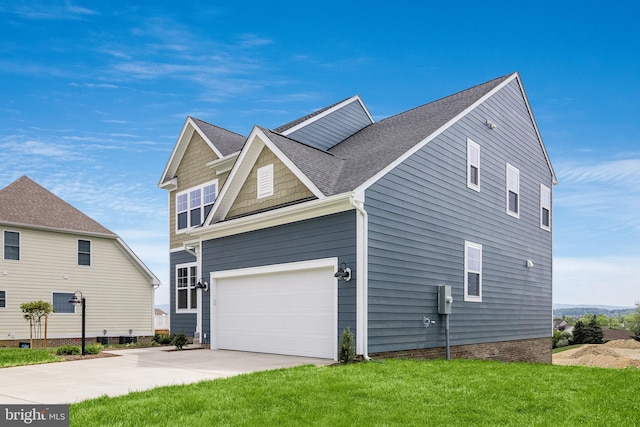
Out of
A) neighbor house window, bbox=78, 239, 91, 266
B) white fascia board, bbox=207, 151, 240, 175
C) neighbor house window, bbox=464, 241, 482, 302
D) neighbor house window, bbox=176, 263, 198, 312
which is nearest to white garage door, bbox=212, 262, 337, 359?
neighbor house window, bbox=464, 241, 482, 302

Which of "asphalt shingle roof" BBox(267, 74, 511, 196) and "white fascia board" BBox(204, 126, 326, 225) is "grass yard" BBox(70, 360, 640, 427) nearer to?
"asphalt shingle roof" BBox(267, 74, 511, 196)

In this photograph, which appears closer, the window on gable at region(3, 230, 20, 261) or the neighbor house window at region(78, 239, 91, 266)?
the window on gable at region(3, 230, 20, 261)

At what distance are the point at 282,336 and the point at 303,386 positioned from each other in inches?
216

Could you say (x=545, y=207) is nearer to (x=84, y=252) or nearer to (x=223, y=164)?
(x=223, y=164)

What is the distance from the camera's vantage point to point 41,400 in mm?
7520

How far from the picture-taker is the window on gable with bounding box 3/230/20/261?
23109 millimetres

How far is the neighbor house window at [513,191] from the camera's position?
702 inches

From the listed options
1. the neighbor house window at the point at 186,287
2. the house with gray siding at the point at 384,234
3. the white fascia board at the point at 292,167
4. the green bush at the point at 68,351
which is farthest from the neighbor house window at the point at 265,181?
the neighbor house window at the point at 186,287

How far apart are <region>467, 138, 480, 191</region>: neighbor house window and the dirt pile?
1151 cm

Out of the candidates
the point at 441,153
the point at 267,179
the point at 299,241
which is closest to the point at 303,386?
the point at 299,241

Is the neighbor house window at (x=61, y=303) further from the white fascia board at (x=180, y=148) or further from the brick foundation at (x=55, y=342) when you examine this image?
the white fascia board at (x=180, y=148)

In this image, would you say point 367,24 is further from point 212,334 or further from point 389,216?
point 212,334

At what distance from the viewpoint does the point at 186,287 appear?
20.9m

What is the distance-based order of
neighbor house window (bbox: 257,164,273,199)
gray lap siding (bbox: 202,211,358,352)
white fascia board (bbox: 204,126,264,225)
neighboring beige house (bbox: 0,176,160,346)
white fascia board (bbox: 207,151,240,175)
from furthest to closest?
1. neighboring beige house (bbox: 0,176,160,346)
2. white fascia board (bbox: 207,151,240,175)
3. white fascia board (bbox: 204,126,264,225)
4. neighbor house window (bbox: 257,164,273,199)
5. gray lap siding (bbox: 202,211,358,352)
